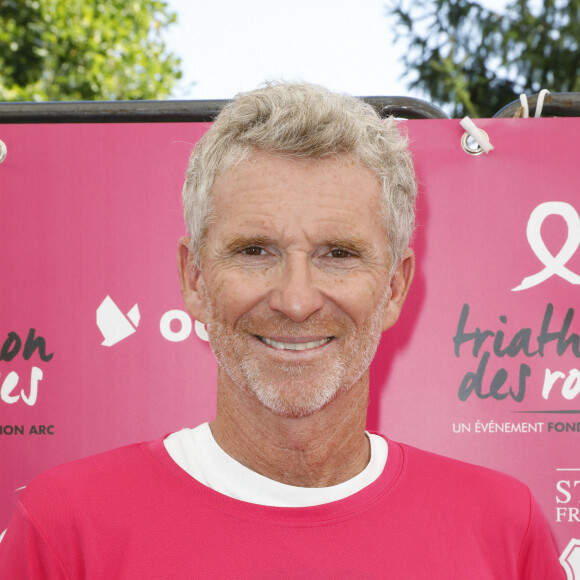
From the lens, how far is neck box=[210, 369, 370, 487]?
5.48 ft

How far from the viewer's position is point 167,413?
80.5 inches

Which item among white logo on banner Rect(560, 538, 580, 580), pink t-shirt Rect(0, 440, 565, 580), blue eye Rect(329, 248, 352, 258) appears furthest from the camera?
white logo on banner Rect(560, 538, 580, 580)

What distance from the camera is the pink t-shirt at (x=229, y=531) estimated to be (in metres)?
1.51

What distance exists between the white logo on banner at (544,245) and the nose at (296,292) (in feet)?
2.50

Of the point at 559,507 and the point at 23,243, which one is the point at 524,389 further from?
the point at 23,243

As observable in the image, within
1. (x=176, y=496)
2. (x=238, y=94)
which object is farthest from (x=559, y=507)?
(x=238, y=94)

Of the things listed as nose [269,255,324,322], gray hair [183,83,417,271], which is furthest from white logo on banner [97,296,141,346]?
nose [269,255,324,322]

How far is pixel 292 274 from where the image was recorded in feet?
5.04

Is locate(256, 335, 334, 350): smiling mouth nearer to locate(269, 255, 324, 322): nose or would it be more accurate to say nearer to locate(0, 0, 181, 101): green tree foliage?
locate(269, 255, 324, 322): nose

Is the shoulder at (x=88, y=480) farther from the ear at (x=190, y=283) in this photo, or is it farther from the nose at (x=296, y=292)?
the nose at (x=296, y=292)

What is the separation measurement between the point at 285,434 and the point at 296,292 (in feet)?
1.19

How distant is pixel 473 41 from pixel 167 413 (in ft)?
29.0

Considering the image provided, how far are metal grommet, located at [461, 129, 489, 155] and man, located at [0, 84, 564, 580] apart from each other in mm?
353

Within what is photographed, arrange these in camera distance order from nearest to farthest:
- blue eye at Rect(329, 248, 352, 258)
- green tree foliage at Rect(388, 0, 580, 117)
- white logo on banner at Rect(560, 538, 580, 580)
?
blue eye at Rect(329, 248, 352, 258) < white logo on banner at Rect(560, 538, 580, 580) < green tree foliage at Rect(388, 0, 580, 117)
